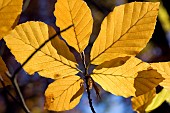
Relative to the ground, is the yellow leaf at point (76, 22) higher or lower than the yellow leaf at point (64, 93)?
higher

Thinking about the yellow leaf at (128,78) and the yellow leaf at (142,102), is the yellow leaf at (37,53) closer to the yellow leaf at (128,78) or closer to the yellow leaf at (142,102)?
the yellow leaf at (128,78)

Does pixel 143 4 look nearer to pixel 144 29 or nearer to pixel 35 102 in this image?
pixel 144 29

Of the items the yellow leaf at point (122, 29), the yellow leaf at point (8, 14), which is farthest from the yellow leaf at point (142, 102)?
the yellow leaf at point (8, 14)

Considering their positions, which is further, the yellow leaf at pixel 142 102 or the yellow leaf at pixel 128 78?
the yellow leaf at pixel 142 102

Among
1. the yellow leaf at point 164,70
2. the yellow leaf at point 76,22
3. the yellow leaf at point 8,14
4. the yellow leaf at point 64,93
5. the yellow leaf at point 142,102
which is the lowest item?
the yellow leaf at point 142,102

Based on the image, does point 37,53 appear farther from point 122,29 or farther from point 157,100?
point 157,100

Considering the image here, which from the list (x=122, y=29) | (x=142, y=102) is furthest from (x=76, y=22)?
(x=142, y=102)
